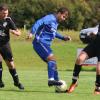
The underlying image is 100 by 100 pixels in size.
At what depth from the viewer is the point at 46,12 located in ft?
185

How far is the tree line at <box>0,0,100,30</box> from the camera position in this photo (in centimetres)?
5584

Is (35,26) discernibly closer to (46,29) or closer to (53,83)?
(46,29)

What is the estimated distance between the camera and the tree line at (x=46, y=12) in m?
55.8

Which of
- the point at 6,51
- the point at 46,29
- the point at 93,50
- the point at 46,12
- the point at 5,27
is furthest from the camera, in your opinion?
the point at 46,12

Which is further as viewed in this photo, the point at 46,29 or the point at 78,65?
the point at 46,29

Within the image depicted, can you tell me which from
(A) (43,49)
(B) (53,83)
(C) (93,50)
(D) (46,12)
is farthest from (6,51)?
(D) (46,12)

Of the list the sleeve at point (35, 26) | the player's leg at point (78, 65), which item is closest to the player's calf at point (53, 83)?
the player's leg at point (78, 65)

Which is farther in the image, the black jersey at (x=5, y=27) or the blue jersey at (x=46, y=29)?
the black jersey at (x=5, y=27)

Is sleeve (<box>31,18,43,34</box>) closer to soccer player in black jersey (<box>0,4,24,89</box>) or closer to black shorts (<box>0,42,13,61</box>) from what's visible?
soccer player in black jersey (<box>0,4,24,89</box>)

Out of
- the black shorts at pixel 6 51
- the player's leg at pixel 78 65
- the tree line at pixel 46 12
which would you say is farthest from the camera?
the tree line at pixel 46 12

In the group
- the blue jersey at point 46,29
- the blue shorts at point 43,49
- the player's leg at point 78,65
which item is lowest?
the player's leg at point 78,65

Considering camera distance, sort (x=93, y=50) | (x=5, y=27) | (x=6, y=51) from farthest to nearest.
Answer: (x=6, y=51) < (x=5, y=27) < (x=93, y=50)

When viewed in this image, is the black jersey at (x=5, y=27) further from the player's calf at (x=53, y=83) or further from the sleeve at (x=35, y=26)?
the player's calf at (x=53, y=83)

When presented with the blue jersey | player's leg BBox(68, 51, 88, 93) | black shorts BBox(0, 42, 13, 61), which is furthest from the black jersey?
player's leg BBox(68, 51, 88, 93)
